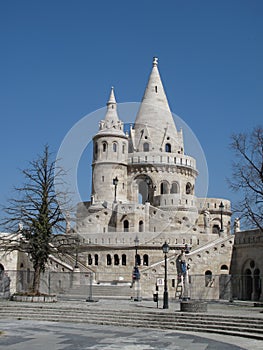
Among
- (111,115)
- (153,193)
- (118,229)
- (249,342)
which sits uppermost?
(111,115)

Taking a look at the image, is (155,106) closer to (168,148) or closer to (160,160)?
(168,148)

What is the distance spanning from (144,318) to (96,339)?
13.6ft

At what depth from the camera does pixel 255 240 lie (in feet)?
117

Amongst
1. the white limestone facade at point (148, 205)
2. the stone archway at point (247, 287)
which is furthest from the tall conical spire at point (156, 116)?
the stone archway at point (247, 287)

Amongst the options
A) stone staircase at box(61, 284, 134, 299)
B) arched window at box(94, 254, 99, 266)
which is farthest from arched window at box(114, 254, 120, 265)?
stone staircase at box(61, 284, 134, 299)

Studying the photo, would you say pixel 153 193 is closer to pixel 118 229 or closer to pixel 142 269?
pixel 118 229

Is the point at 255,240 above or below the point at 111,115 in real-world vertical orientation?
below

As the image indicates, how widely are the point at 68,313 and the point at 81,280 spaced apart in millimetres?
15634

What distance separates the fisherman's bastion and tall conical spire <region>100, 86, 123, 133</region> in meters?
0.09

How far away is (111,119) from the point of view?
5281 cm

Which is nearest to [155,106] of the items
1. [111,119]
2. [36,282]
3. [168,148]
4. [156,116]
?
[156,116]

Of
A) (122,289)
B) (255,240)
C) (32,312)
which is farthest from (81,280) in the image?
(32,312)

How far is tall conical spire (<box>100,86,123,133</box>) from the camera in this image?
51.9 meters

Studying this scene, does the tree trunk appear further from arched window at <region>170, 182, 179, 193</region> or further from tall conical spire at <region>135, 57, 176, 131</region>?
tall conical spire at <region>135, 57, 176, 131</region>
